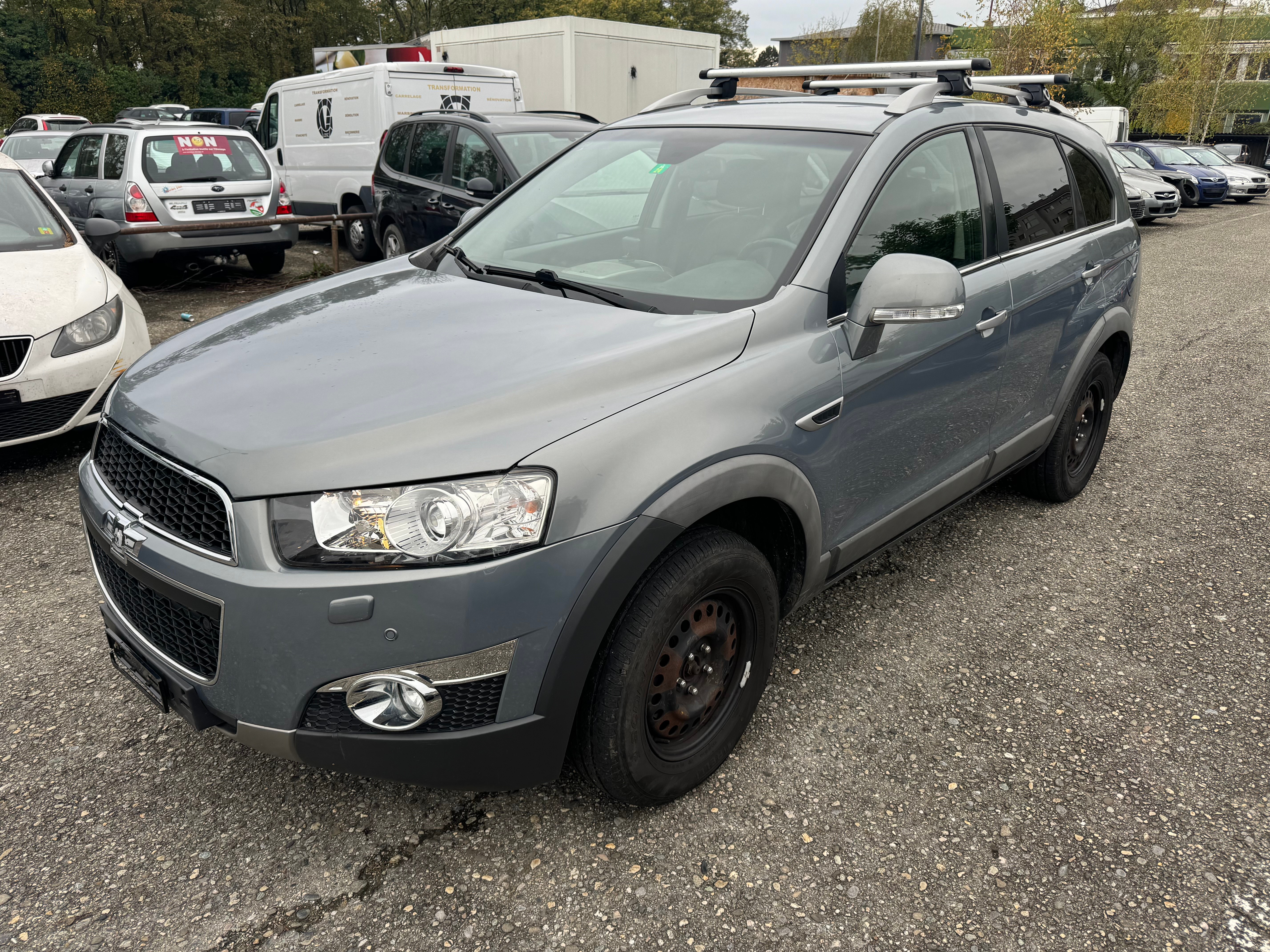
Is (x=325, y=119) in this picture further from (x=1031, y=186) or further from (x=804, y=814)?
(x=804, y=814)

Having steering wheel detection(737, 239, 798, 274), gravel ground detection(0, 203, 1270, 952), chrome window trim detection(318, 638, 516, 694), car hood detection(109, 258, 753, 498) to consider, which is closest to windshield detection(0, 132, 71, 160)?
gravel ground detection(0, 203, 1270, 952)

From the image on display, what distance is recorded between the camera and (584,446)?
199 cm

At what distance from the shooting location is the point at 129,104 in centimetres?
3656

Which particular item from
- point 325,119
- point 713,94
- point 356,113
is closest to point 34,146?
point 325,119

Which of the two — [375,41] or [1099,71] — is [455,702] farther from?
[375,41]

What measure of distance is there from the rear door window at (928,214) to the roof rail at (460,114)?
617 cm

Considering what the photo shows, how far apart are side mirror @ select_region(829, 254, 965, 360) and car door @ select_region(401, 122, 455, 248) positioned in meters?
6.40

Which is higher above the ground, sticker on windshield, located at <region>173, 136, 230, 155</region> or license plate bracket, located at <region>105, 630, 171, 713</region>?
sticker on windshield, located at <region>173, 136, 230, 155</region>

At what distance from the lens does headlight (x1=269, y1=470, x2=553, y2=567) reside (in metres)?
1.88

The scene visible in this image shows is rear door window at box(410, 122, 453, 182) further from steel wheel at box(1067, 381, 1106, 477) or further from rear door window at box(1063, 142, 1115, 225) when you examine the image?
steel wheel at box(1067, 381, 1106, 477)

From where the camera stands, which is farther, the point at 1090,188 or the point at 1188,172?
the point at 1188,172

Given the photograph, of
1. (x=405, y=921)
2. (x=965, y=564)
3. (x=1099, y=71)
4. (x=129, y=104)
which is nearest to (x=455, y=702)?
(x=405, y=921)

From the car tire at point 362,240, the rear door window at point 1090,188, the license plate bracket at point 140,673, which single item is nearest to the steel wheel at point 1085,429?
the rear door window at point 1090,188

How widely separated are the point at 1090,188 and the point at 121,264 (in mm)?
8951
